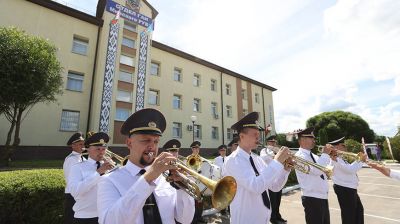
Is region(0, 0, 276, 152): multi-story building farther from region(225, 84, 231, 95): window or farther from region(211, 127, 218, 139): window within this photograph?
region(225, 84, 231, 95): window

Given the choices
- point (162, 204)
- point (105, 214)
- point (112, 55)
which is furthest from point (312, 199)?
point (112, 55)

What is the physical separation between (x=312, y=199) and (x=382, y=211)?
563 centimetres

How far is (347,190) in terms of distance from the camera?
5.97 metres

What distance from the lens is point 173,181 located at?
242 cm

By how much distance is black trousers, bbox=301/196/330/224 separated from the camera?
482cm

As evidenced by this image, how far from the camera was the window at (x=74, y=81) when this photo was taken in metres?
20.7

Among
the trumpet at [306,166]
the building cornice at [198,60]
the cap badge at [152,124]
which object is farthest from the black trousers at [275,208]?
the building cornice at [198,60]

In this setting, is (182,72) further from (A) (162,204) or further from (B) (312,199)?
(A) (162,204)

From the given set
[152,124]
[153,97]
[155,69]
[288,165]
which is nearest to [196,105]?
[153,97]

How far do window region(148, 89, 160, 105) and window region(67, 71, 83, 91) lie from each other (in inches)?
270

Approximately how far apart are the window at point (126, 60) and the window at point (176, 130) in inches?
310

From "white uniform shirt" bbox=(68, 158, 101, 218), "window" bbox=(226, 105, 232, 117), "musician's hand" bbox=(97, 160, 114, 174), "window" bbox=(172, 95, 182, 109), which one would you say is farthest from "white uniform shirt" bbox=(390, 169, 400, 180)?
"window" bbox=(226, 105, 232, 117)

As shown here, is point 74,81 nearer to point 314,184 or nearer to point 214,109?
point 214,109

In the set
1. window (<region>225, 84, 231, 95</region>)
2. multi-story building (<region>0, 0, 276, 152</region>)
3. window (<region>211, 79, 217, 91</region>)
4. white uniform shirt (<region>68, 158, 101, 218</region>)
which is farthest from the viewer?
window (<region>225, 84, 231, 95</region>)
